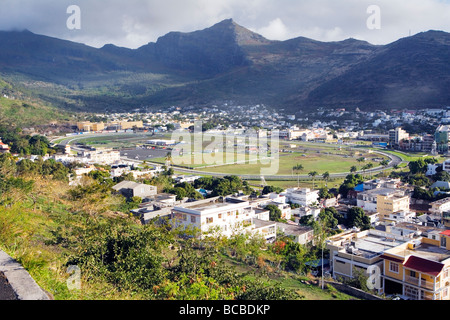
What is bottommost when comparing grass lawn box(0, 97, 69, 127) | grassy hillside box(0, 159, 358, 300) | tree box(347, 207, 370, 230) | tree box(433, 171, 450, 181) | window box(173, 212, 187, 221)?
tree box(347, 207, 370, 230)

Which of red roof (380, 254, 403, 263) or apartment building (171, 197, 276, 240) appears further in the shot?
apartment building (171, 197, 276, 240)

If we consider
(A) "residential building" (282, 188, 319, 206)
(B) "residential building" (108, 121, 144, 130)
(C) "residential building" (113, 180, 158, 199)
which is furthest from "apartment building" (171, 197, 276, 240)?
(B) "residential building" (108, 121, 144, 130)

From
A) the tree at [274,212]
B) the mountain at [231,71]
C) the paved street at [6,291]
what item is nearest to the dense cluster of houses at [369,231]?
the tree at [274,212]

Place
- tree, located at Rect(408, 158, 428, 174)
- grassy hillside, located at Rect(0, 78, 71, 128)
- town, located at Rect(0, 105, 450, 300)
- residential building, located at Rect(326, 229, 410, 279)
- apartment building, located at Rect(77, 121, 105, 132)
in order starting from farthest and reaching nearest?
1. apartment building, located at Rect(77, 121, 105, 132)
2. grassy hillside, located at Rect(0, 78, 71, 128)
3. tree, located at Rect(408, 158, 428, 174)
4. residential building, located at Rect(326, 229, 410, 279)
5. town, located at Rect(0, 105, 450, 300)

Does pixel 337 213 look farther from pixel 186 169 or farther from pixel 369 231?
Answer: pixel 186 169

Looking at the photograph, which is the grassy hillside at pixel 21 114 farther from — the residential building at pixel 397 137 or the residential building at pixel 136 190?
the residential building at pixel 397 137

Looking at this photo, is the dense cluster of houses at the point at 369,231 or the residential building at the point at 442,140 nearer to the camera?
the dense cluster of houses at the point at 369,231

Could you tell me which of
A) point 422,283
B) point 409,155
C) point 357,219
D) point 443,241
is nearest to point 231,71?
point 409,155

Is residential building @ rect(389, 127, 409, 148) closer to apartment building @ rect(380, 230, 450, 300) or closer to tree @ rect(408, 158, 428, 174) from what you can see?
tree @ rect(408, 158, 428, 174)
